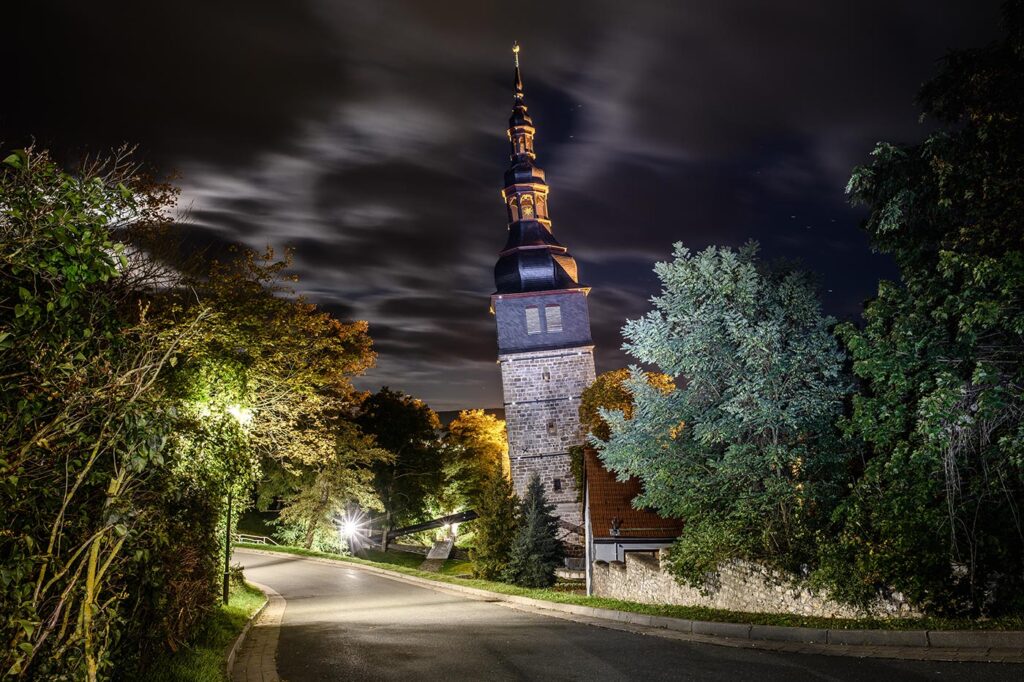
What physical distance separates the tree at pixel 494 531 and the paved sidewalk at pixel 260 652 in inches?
484

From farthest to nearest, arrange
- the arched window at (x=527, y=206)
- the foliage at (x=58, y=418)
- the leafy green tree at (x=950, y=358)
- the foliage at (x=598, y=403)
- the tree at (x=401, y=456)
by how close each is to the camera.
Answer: the tree at (x=401, y=456)
the arched window at (x=527, y=206)
the foliage at (x=598, y=403)
the leafy green tree at (x=950, y=358)
the foliage at (x=58, y=418)

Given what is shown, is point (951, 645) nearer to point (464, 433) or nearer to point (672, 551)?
point (672, 551)

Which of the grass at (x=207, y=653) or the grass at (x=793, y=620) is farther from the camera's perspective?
the grass at (x=793, y=620)

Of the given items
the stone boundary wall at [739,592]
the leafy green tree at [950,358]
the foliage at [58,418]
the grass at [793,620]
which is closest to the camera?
the foliage at [58,418]

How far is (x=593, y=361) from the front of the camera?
41281 millimetres

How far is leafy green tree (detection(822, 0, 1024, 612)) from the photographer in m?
9.26

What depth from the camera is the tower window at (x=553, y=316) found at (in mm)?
41344

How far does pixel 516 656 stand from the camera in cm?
920

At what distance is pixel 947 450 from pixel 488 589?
12824 mm

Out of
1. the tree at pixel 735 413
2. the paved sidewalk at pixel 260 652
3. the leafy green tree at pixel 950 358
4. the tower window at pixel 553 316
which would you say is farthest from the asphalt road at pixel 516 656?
the tower window at pixel 553 316

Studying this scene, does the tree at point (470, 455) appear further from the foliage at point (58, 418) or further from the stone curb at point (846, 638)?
the foliage at point (58, 418)

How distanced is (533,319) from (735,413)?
90.4 ft

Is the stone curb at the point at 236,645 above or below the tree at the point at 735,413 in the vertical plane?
below

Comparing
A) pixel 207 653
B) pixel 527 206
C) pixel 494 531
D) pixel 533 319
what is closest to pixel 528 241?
pixel 527 206
